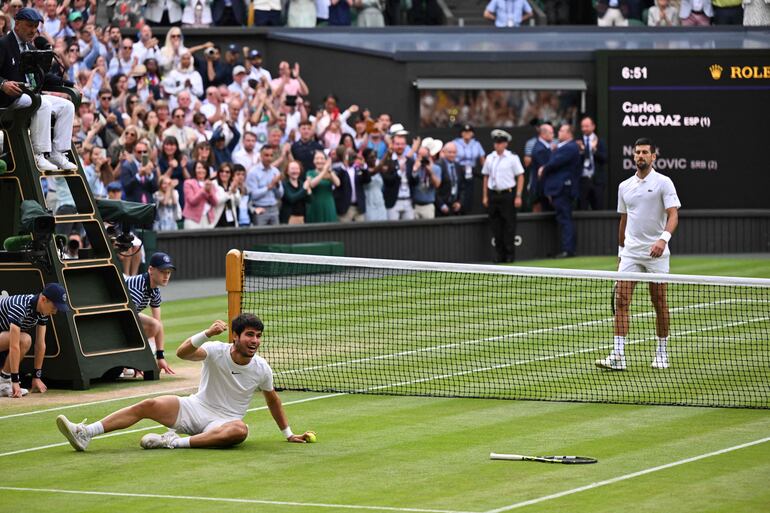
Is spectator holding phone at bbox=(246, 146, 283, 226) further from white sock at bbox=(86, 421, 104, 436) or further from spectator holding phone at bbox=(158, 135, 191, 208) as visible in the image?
white sock at bbox=(86, 421, 104, 436)

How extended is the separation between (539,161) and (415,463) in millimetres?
19758

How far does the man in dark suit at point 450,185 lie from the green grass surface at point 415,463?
15.2 m

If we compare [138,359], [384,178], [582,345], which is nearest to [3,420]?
[138,359]

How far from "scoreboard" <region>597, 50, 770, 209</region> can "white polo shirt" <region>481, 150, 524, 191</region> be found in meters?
3.45

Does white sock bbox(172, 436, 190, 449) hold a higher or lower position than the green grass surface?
higher

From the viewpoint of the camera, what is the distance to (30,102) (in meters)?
15.7

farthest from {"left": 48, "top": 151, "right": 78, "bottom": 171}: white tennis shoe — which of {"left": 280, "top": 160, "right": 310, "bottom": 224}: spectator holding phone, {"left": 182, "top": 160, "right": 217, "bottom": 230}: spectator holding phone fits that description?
{"left": 280, "top": 160, "right": 310, "bottom": 224}: spectator holding phone

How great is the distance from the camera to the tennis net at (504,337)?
607 inches

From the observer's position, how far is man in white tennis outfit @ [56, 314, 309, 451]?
1227 cm

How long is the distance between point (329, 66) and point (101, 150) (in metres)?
9.16

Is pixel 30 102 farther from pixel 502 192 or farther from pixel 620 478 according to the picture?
pixel 502 192

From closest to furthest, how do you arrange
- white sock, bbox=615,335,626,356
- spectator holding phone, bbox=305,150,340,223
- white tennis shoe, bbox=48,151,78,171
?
1. white tennis shoe, bbox=48,151,78,171
2. white sock, bbox=615,335,626,356
3. spectator holding phone, bbox=305,150,340,223

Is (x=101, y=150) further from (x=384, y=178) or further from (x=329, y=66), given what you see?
(x=329, y=66)

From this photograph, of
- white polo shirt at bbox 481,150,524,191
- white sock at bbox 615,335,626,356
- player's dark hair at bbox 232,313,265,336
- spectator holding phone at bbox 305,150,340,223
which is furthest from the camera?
white polo shirt at bbox 481,150,524,191
